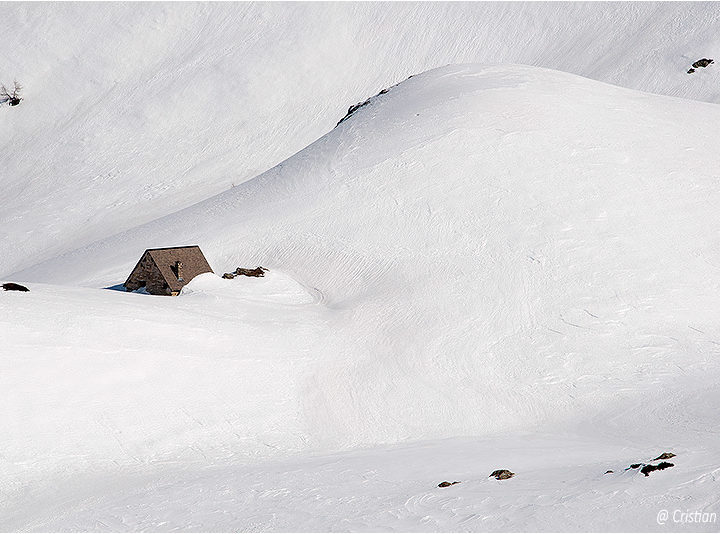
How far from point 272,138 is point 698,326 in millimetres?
44688

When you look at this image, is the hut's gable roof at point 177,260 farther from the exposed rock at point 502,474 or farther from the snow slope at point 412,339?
the exposed rock at point 502,474

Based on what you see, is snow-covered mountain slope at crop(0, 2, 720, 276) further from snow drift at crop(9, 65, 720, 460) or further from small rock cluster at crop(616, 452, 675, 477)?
small rock cluster at crop(616, 452, 675, 477)

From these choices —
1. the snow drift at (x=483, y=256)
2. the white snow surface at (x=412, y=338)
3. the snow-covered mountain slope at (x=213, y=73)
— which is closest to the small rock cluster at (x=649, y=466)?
the white snow surface at (x=412, y=338)

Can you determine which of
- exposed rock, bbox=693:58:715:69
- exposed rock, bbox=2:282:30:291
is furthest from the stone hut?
exposed rock, bbox=693:58:715:69

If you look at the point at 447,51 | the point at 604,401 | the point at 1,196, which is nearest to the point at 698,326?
the point at 604,401

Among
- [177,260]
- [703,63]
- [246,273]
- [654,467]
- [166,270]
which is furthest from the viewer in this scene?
[703,63]

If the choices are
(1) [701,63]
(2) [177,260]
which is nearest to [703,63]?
(1) [701,63]

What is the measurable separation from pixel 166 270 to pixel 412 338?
11.4 metres

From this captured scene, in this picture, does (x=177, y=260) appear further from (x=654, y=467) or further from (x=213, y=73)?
(x=213, y=73)

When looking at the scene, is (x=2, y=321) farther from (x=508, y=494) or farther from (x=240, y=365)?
(x=508, y=494)

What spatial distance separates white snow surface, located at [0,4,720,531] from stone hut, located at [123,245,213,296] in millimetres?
944

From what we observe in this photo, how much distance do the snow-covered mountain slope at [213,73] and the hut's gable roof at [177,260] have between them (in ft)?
75.4

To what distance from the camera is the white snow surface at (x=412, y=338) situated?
23.1 meters

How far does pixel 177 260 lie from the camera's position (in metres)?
39.5
